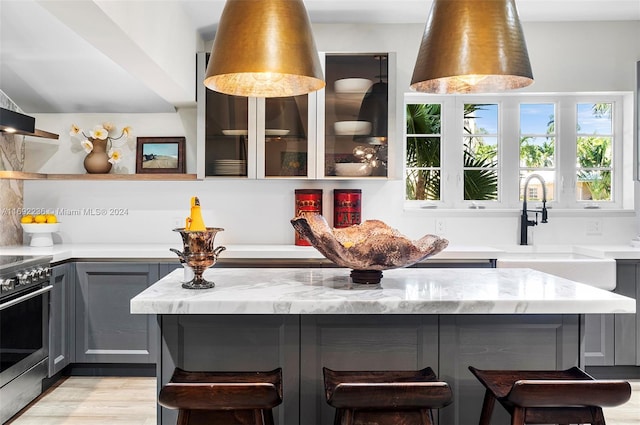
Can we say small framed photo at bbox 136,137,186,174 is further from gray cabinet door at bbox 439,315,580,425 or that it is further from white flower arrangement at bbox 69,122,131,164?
gray cabinet door at bbox 439,315,580,425

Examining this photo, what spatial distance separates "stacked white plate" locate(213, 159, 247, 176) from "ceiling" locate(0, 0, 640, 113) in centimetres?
52

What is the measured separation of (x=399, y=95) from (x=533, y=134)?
1127 millimetres

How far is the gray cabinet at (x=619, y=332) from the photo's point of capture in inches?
135

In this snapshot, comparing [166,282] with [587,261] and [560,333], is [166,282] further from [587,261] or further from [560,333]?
[587,261]

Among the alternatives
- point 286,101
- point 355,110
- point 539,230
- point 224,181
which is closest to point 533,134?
point 539,230

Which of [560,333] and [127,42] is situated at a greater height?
[127,42]

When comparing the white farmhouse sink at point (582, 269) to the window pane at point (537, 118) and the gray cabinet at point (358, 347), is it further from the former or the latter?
the gray cabinet at point (358, 347)

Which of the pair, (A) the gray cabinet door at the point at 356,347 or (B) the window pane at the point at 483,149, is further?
(B) the window pane at the point at 483,149

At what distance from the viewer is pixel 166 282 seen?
2057mm

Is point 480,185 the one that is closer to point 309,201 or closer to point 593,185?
point 593,185

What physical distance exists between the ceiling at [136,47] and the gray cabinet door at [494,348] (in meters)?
2.03

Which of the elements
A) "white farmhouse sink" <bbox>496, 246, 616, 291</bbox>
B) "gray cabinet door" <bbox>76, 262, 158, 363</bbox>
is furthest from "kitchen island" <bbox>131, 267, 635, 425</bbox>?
"gray cabinet door" <bbox>76, 262, 158, 363</bbox>

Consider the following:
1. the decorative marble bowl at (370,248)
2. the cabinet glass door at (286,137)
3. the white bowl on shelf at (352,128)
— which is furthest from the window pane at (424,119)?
the decorative marble bowl at (370,248)

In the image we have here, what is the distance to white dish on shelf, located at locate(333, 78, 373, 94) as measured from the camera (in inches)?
147
